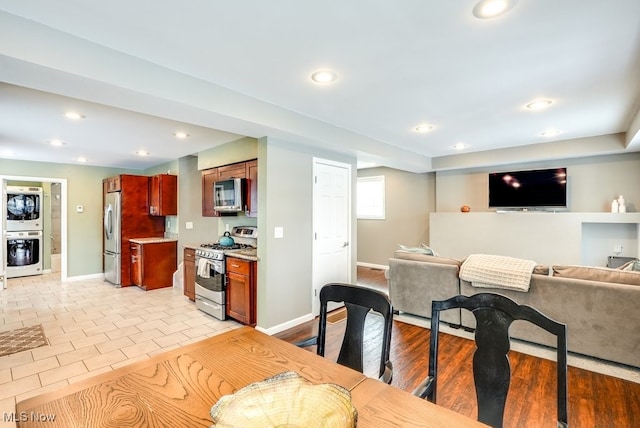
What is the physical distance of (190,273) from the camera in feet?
15.5

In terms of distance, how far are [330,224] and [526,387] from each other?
2680 millimetres

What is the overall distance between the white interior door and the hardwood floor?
41.7 inches

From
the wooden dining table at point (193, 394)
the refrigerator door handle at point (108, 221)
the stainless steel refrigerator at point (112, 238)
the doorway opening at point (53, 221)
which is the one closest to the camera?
the wooden dining table at point (193, 394)

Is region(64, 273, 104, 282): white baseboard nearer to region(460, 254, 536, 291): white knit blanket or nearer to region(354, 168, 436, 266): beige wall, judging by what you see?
region(354, 168, 436, 266): beige wall

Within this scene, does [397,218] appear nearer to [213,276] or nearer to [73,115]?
[213,276]

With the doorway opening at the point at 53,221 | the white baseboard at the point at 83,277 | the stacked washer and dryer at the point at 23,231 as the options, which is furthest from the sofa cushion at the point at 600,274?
the stacked washer and dryer at the point at 23,231

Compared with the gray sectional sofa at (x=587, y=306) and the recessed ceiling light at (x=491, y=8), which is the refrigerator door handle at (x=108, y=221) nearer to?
the gray sectional sofa at (x=587, y=306)

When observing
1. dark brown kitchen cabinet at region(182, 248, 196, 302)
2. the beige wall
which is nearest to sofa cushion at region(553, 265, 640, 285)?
the beige wall

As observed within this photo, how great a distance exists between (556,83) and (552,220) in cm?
324

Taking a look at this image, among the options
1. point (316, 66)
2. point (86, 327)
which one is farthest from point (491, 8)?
point (86, 327)

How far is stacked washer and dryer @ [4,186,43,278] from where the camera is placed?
21.6 feet

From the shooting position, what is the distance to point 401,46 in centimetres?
204

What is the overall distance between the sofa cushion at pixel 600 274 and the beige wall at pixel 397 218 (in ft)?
12.4

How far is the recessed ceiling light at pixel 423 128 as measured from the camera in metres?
3.87
